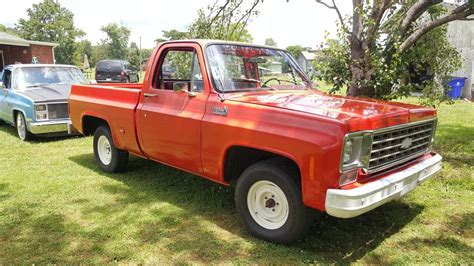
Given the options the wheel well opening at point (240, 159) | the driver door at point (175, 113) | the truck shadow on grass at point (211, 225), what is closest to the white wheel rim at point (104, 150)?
the truck shadow on grass at point (211, 225)

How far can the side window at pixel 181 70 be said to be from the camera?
14.8ft

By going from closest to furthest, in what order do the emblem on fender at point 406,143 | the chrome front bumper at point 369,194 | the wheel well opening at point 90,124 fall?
the chrome front bumper at point 369,194
the emblem on fender at point 406,143
the wheel well opening at point 90,124

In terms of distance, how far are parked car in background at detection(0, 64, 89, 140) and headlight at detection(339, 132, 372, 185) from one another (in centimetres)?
684

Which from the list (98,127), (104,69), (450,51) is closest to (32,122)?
(98,127)

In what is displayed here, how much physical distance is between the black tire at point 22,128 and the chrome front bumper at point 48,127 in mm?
379

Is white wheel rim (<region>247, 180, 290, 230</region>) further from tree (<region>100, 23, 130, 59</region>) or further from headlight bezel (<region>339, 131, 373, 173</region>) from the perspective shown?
tree (<region>100, 23, 130, 59</region>)

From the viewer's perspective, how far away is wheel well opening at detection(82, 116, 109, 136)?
20.7 ft

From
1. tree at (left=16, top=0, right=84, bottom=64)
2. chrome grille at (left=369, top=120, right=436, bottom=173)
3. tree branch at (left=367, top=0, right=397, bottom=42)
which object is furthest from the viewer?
tree at (left=16, top=0, right=84, bottom=64)

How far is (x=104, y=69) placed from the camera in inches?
965

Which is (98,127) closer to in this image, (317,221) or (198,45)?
(198,45)

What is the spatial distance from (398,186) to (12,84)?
28.3ft

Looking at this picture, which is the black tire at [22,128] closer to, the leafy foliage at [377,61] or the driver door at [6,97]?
the driver door at [6,97]

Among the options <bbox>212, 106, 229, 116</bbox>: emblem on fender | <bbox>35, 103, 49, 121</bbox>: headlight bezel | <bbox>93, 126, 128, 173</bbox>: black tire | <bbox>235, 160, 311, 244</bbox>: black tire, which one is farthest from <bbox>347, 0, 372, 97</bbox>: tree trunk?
<bbox>35, 103, 49, 121</bbox>: headlight bezel

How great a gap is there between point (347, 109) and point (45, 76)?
7928 mm
